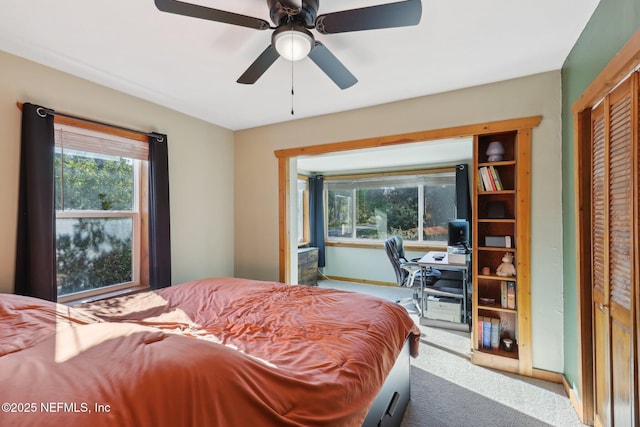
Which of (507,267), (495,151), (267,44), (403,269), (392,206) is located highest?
(267,44)

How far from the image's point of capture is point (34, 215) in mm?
2018

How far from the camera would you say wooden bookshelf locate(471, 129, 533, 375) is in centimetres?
236

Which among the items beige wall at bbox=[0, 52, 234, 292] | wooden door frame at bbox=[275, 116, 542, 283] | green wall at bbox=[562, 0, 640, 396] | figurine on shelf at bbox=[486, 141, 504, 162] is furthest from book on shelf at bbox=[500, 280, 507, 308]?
beige wall at bbox=[0, 52, 234, 292]

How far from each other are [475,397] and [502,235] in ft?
4.58

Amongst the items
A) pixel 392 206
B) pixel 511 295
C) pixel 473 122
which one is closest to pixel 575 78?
pixel 473 122

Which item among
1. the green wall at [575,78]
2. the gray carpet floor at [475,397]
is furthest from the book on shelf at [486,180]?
the gray carpet floor at [475,397]

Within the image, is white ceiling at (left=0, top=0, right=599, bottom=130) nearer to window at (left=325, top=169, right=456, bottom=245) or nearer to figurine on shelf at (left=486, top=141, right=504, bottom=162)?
figurine on shelf at (left=486, top=141, right=504, bottom=162)

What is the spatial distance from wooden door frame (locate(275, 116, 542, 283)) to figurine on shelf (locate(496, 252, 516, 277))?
1.10 m

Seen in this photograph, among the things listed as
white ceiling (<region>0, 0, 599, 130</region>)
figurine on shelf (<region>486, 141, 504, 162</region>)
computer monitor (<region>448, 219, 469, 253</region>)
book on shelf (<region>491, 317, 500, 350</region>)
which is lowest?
book on shelf (<region>491, 317, 500, 350</region>)

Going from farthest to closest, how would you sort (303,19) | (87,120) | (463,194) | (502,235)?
1. (463,194)
2. (502,235)
3. (87,120)
4. (303,19)

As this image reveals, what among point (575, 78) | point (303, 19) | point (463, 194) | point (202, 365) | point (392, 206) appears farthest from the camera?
point (392, 206)

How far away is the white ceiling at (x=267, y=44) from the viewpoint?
1600mm

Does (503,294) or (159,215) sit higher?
(159,215)

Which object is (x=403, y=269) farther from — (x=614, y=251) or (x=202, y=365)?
(x=202, y=365)
